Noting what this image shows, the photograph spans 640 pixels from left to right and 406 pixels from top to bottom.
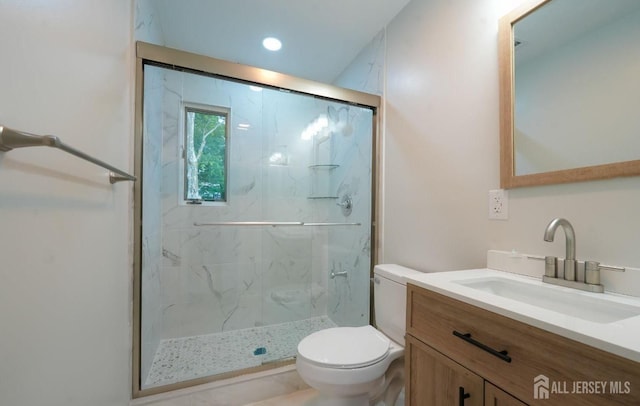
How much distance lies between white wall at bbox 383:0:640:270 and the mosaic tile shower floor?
41.2 inches

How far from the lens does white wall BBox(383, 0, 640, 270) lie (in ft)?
2.84

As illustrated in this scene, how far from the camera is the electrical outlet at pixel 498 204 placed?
1115 mm

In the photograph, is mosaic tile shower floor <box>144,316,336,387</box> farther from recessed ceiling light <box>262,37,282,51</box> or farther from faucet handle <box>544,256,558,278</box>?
recessed ceiling light <box>262,37,282,51</box>

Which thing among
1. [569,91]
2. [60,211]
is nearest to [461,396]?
[569,91]

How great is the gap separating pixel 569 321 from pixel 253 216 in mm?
2159

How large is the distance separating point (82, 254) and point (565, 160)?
66.4 inches

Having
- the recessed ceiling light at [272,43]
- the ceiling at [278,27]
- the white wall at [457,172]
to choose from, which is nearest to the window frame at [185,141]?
the ceiling at [278,27]

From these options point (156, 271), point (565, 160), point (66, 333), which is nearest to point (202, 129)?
point (156, 271)

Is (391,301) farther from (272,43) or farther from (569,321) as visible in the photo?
(272,43)

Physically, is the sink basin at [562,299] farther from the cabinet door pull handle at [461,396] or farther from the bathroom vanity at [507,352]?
the cabinet door pull handle at [461,396]

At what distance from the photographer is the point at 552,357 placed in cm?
57

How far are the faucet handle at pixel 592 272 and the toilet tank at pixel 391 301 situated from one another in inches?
25.7

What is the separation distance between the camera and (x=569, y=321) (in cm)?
57

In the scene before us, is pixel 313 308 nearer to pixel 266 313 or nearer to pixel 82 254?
pixel 266 313
